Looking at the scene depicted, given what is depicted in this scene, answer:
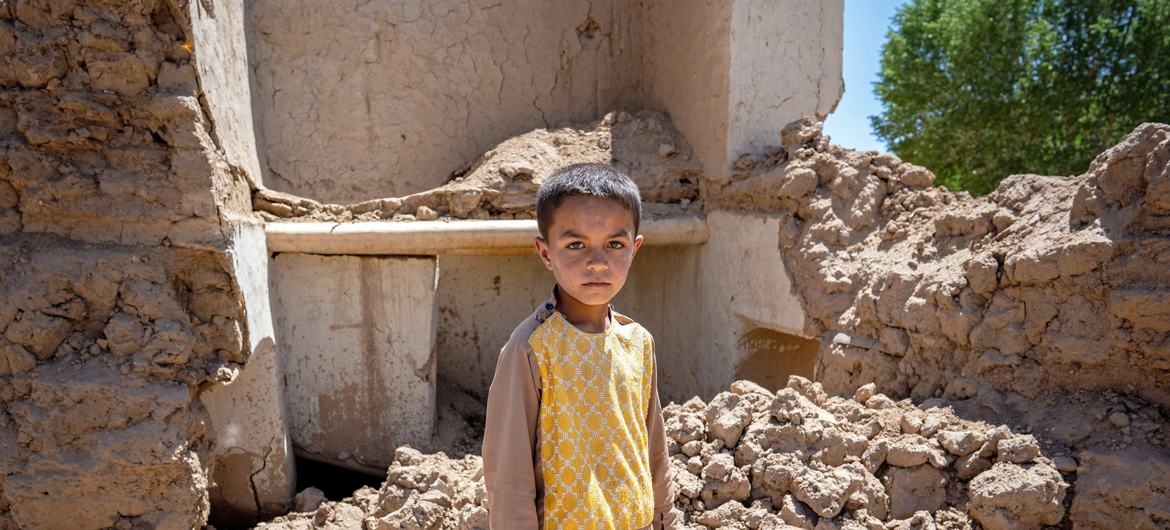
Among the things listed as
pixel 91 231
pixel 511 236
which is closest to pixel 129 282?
pixel 91 231

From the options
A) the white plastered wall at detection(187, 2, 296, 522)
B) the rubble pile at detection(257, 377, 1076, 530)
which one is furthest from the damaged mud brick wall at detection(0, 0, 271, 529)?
the rubble pile at detection(257, 377, 1076, 530)

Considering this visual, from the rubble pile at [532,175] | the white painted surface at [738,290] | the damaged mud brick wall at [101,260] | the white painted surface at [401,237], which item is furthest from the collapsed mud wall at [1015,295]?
the damaged mud brick wall at [101,260]

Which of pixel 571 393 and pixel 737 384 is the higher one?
pixel 571 393

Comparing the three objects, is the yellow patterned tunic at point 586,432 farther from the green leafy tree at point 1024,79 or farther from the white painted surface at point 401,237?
the green leafy tree at point 1024,79

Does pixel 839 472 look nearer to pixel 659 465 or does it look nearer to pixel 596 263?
pixel 659 465

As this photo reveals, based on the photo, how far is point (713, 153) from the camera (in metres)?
4.64

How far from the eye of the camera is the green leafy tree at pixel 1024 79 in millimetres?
9953

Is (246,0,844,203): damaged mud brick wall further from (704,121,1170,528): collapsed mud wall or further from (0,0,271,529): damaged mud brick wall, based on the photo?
(0,0,271,529): damaged mud brick wall

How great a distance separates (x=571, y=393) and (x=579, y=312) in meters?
0.19

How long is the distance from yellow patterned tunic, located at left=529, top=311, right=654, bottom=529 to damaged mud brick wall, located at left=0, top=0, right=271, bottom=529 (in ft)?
7.51

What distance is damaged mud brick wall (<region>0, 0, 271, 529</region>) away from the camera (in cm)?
299

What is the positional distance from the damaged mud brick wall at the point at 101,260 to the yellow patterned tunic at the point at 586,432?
90.1 inches

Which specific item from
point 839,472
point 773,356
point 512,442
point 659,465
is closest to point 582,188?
point 512,442

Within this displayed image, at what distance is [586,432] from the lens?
5.21 ft
